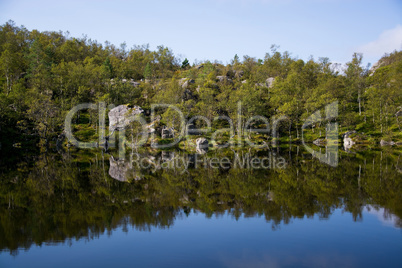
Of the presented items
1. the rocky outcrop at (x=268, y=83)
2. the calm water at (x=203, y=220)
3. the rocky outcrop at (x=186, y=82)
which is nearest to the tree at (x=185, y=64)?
the rocky outcrop at (x=186, y=82)

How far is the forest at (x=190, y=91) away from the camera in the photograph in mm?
75625

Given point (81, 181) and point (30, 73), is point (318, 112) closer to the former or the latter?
point (81, 181)

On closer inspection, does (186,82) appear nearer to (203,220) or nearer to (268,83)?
Result: (268,83)

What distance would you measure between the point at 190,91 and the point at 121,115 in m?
31.9

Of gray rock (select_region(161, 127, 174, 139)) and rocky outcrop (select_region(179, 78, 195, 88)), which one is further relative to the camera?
rocky outcrop (select_region(179, 78, 195, 88))

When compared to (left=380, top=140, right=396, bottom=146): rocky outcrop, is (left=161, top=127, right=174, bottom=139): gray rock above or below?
above

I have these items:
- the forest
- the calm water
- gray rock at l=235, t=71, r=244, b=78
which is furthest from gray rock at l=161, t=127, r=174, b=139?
gray rock at l=235, t=71, r=244, b=78

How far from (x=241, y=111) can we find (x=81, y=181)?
203 feet

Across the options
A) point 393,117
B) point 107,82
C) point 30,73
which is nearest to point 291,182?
point 393,117

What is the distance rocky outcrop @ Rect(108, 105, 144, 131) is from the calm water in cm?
5087

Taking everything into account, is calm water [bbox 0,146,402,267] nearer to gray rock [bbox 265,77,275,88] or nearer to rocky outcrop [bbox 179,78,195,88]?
rocky outcrop [bbox 179,78,195,88]

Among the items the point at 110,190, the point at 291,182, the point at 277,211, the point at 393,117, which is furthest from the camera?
the point at 393,117

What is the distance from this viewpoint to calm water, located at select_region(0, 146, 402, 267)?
1384cm

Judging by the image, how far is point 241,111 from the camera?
84875 mm
